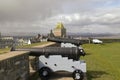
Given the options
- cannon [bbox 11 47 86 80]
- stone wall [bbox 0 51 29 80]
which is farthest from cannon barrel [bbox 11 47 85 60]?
stone wall [bbox 0 51 29 80]

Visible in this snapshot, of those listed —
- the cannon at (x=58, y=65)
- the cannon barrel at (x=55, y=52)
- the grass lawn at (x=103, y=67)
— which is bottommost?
the grass lawn at (x=103, y=67)

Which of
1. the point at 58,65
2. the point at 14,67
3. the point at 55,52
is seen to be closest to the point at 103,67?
the point at 55,52

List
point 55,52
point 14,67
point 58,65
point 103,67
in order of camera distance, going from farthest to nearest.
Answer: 1. point 103,67
2. point 55,52
3. point 58,65
4. point 14,67

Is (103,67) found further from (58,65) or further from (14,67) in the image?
(14,67)

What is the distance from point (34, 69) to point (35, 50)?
0.82 meters

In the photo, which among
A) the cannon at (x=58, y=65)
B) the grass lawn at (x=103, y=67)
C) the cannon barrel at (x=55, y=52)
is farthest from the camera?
the grass lawn at (x=103, y=67)

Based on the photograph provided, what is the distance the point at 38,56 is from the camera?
8.91m

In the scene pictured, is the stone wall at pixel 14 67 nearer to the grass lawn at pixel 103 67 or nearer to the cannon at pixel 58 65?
the cannon at pixel 58 65

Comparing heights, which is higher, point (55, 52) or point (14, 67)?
point (55, 52)

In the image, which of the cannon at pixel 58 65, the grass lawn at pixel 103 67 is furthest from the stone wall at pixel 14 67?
the grass lawn at pixel 103 67

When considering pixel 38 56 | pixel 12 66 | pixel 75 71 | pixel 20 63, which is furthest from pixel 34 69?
pixel 12 66

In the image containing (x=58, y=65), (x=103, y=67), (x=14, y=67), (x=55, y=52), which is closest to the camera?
(x=14, y=67)

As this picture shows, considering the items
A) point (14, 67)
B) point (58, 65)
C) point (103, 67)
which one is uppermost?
point (14, 67)

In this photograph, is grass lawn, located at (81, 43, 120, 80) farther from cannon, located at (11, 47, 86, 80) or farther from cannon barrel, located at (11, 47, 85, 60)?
cannon barrel, located at (11, 47, 85, 60)
